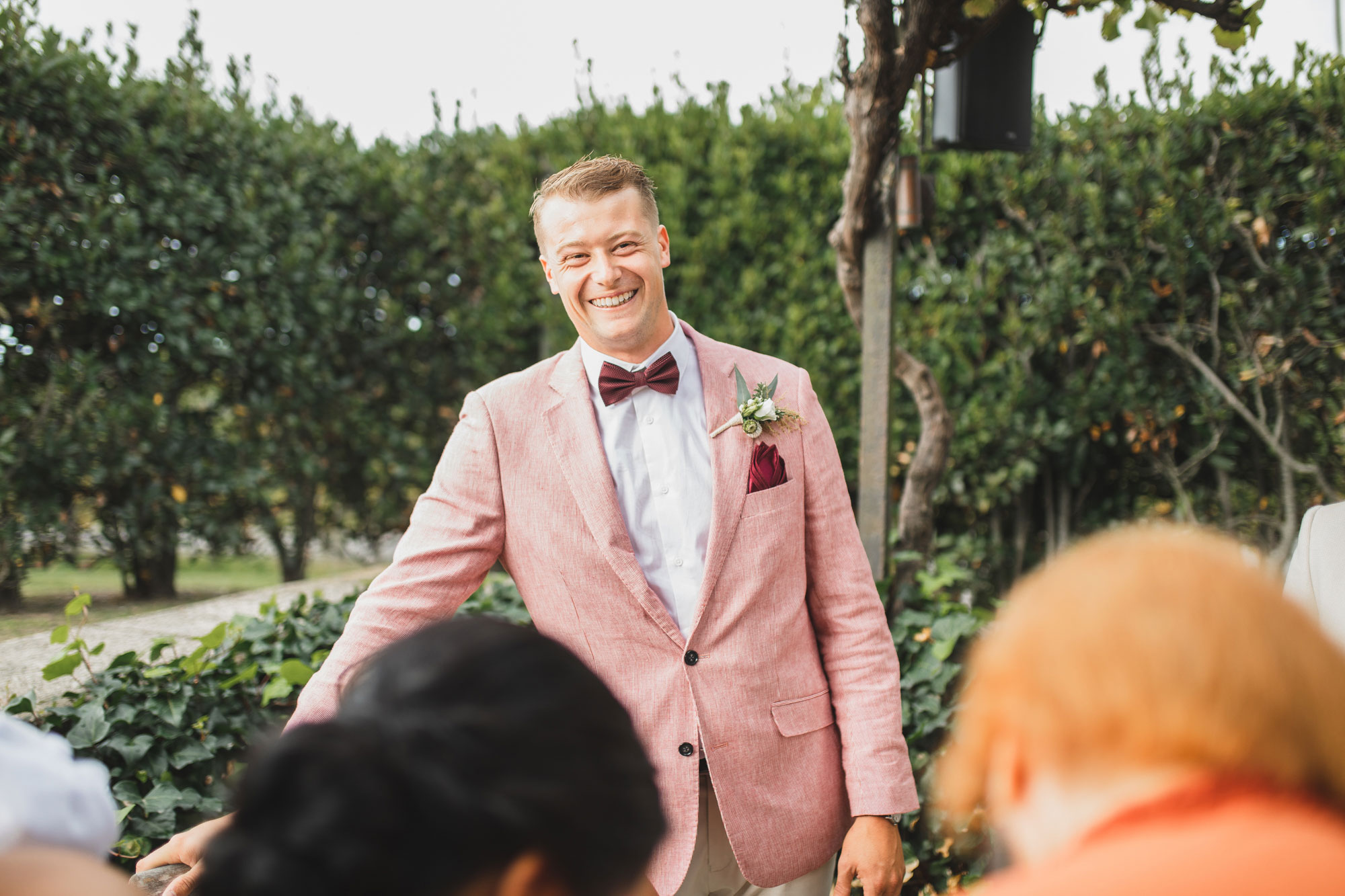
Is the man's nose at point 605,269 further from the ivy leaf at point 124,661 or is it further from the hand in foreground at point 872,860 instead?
the ivy leaf at point 124,661

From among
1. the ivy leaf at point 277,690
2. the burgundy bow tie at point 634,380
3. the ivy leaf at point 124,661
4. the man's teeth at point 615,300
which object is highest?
the man's teeth at point 615,300

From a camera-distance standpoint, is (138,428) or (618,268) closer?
(618,268)

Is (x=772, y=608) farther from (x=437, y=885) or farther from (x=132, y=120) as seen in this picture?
(x=132, y=120)

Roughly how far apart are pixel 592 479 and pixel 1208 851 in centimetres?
124

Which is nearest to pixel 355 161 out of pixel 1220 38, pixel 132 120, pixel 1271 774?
pixel 132 120

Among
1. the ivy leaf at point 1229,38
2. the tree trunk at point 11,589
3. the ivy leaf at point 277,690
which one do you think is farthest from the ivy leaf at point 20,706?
the ivy leaf at point 1229,38

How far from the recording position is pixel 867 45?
2.58 m

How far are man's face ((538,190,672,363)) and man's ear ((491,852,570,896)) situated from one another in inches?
48.5

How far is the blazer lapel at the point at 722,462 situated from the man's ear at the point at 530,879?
2.86 ft

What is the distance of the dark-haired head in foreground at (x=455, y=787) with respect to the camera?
2.44 feet

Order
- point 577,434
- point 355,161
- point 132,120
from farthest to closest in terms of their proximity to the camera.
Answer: point 355,161
point 132,120
point 577,434

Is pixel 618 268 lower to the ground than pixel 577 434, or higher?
higher

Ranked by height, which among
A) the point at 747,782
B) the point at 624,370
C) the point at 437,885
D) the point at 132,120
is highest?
the point at 132,120

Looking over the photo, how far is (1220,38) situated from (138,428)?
182 inches
